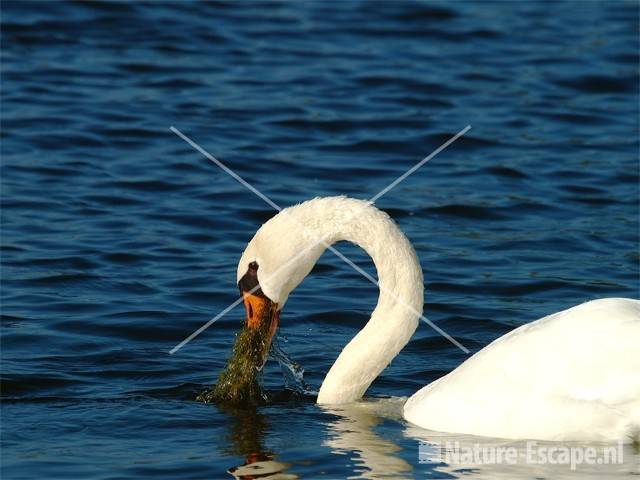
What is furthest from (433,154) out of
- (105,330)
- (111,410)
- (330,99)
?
(111,410)

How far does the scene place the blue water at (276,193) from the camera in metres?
8.95

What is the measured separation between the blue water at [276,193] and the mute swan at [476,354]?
1.01ft

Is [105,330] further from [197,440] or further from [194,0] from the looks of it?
[194,0]

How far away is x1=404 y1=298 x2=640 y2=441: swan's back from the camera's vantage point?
8.02m

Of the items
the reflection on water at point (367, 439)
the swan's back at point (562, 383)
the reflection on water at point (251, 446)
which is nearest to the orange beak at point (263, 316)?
the reflection on water at point (251, 446)

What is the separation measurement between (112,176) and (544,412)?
834cm

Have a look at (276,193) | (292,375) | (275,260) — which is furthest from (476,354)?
(276,193)

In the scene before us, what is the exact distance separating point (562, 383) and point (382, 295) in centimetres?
180

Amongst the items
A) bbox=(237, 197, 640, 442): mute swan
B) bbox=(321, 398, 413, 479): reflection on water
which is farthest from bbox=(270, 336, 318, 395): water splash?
bbox=(321, 398, 413, 479): reflection on water

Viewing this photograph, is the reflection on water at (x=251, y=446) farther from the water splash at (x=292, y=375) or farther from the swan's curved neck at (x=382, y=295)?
the swan's curved neck at (x=382, y=295)

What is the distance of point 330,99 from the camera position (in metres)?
19.0

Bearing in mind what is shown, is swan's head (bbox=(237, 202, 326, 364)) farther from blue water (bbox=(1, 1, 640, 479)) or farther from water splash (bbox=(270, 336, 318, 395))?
blue water (bbox=(1, 1, 640, 479))

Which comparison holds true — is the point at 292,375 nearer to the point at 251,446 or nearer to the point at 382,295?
the point at 382,295

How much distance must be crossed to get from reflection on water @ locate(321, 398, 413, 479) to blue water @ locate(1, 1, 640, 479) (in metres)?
0.02
